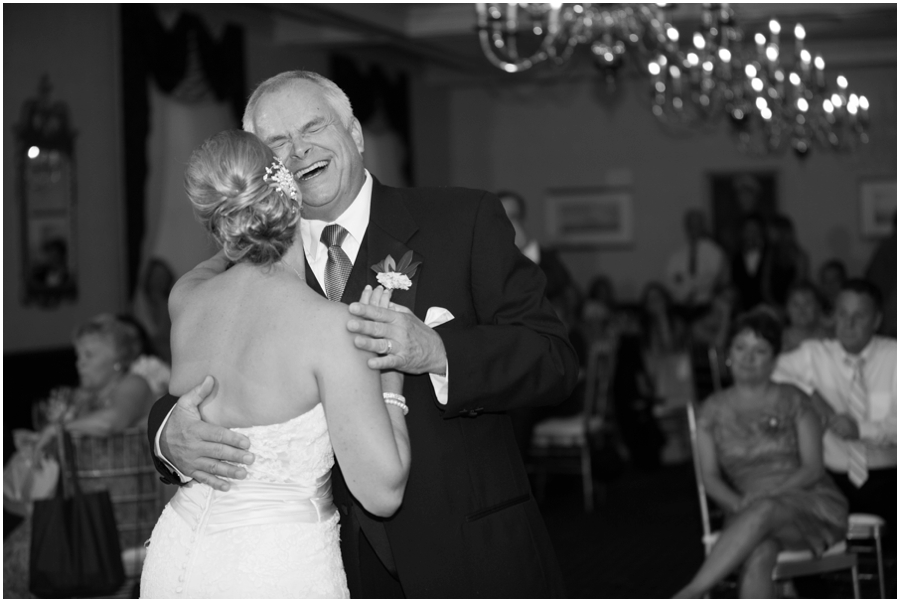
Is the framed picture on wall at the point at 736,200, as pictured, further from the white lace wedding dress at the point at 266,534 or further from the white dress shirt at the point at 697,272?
the white lace wedding dress at the point at 266,534

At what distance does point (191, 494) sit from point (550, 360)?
0.65 meters

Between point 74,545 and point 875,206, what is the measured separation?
10.1 m

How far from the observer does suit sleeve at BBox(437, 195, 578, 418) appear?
5.97ft

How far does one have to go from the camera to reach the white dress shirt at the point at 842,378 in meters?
4.37

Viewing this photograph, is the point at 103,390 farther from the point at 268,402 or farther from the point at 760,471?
the point at 268,402

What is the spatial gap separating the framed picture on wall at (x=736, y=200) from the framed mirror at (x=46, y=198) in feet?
23.5

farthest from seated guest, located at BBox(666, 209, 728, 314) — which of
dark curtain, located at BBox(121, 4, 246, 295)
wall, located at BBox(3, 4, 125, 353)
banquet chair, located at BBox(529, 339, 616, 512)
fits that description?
wall, located at BBox(3, 4, 125, 353)

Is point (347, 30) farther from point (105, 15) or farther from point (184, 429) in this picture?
point (184, 429)

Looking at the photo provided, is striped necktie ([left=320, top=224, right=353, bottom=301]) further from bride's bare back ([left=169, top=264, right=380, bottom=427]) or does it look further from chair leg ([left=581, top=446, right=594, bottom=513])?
chair leg ([left=581, top=446, right=594, bottom=513])

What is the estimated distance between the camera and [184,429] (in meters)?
1.82

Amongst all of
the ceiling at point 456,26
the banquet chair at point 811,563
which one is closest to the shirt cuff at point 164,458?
the banquet chair at point 811,563

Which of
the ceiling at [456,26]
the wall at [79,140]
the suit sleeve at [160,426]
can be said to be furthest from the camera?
the ceiling at [456,26]

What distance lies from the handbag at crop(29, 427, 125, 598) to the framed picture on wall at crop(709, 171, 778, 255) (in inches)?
371

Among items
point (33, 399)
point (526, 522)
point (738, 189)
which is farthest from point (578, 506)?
point (738, 189)
